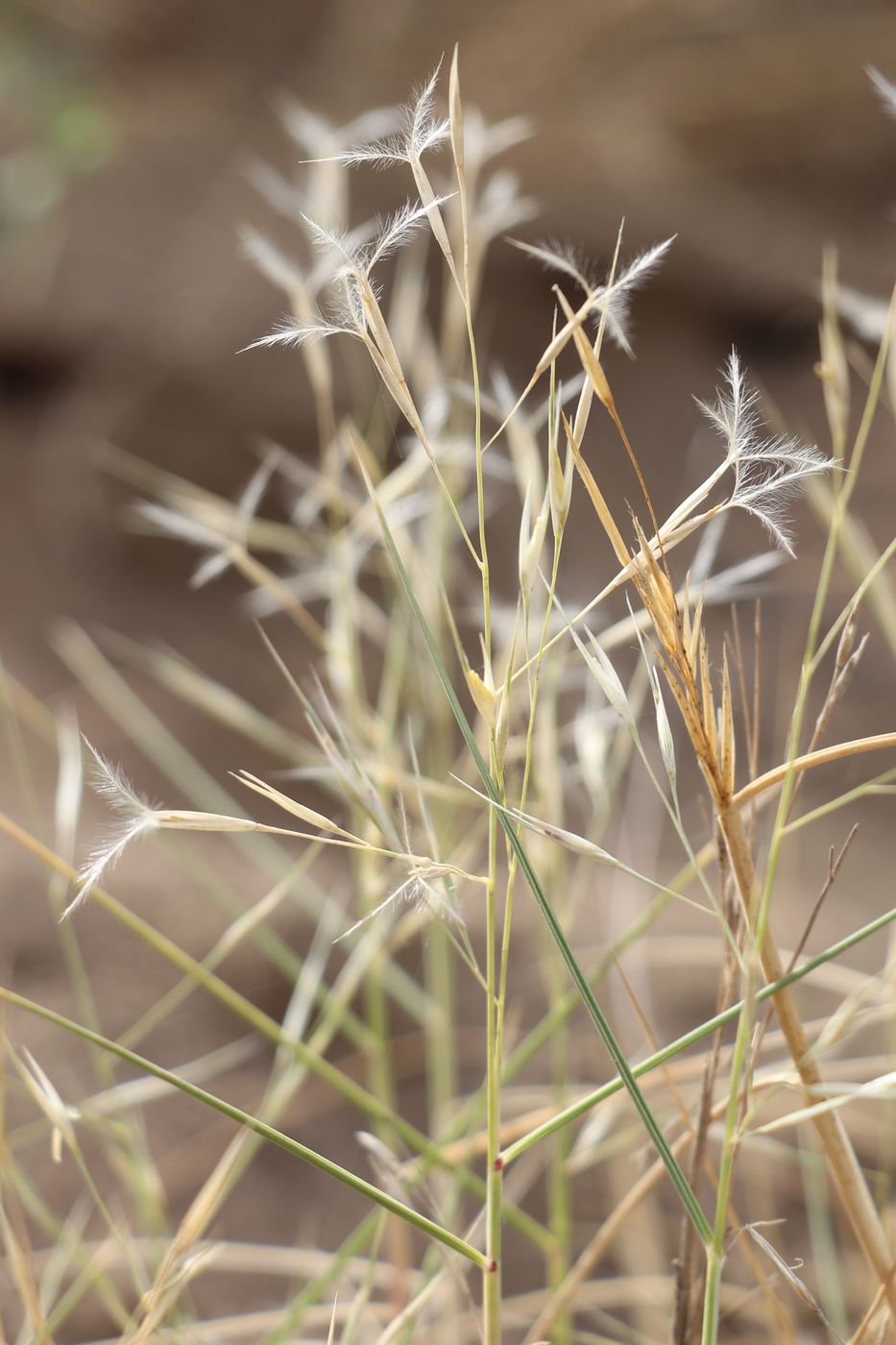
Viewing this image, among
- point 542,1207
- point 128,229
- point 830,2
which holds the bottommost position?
point 542,1207

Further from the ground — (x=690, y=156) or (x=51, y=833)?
(x=690, y=156)

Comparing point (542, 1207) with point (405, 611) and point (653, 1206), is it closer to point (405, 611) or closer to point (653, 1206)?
point (653, 1206)

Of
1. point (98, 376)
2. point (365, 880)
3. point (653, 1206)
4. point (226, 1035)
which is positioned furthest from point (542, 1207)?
point (98, 376)

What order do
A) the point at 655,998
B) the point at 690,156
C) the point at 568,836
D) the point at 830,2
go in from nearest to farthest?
1. the point at 568,836
2. the point at 655,998
3. the point at 830,2
4. the point at 690,156

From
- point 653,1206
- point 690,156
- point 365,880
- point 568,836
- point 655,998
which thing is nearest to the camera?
point 568,836

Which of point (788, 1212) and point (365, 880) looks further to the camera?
point (788, 1212)

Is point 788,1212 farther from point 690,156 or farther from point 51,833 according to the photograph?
point 690,156
